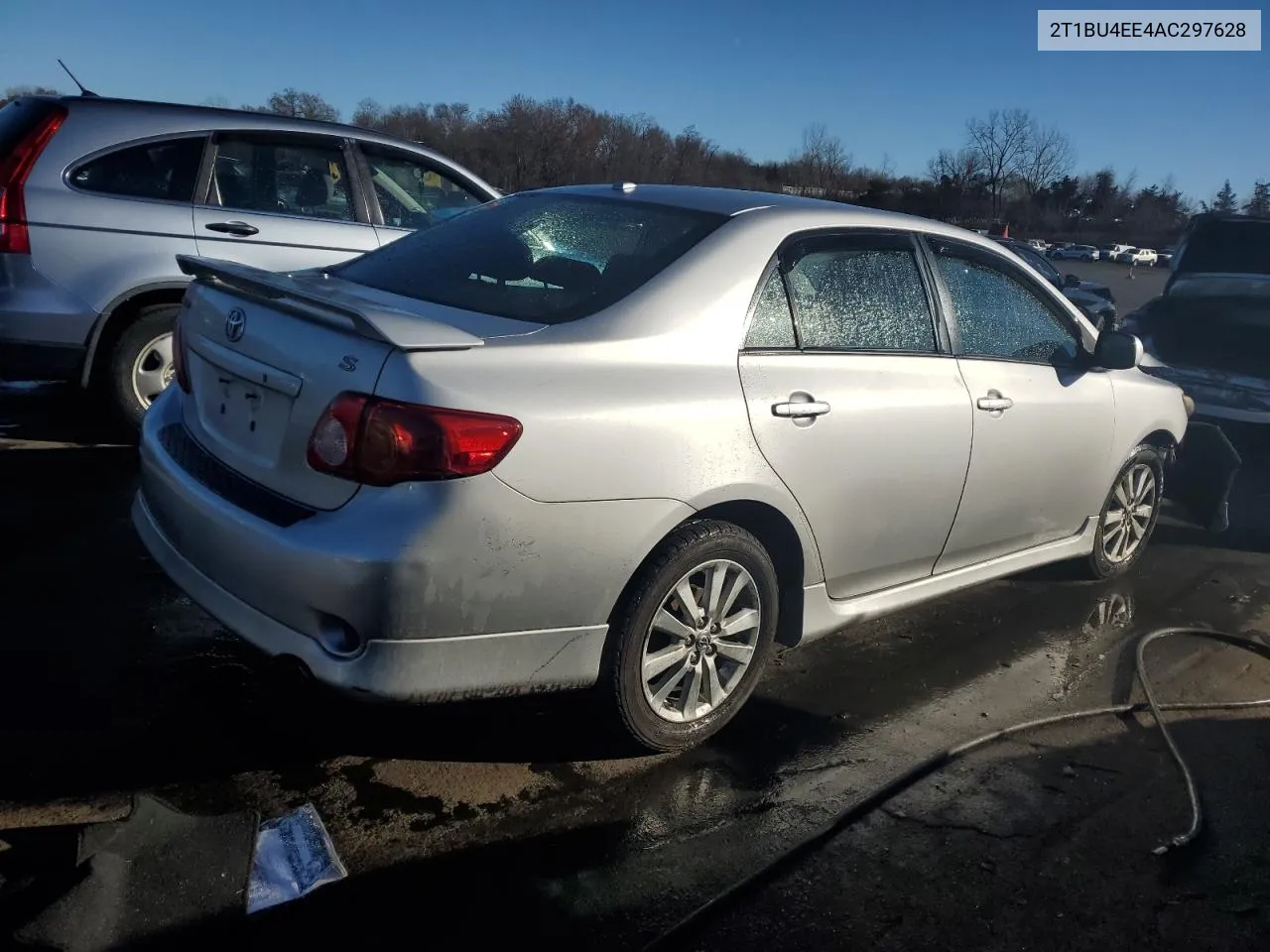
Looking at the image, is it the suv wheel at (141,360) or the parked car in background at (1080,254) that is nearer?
the suv wheel at (141,360)

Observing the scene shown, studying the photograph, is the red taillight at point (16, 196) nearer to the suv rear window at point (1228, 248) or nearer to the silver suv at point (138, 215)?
the silver suv at point (138, 215)

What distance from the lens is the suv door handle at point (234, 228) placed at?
588cm

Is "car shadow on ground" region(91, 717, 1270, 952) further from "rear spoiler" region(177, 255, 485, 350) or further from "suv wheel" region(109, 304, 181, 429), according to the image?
"suv wheel" region(109, 304, 181, 429)

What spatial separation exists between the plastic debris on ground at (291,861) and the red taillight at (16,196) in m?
3.86

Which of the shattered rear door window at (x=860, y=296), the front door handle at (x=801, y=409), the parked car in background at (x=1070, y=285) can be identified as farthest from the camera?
the parked car in background at (x=1070, y=285)

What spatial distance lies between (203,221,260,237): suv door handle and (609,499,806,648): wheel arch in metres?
3.99

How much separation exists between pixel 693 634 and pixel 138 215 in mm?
4151

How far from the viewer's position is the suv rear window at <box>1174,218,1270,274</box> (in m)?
9.15

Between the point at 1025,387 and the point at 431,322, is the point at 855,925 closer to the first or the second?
the point at 431,322

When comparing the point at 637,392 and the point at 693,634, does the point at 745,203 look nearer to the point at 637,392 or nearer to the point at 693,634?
the point at 637,392

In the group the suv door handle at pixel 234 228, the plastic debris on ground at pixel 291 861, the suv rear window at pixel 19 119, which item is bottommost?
the plastic debris on ground at pixel 291 861

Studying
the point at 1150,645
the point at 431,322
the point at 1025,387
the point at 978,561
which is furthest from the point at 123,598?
the point at 1150,645

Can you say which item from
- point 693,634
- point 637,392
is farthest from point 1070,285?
point 637,392

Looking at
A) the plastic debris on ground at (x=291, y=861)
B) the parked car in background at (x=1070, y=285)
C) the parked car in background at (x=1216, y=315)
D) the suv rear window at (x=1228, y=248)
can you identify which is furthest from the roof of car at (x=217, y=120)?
the parked car in background at (x=1070, y=285)
